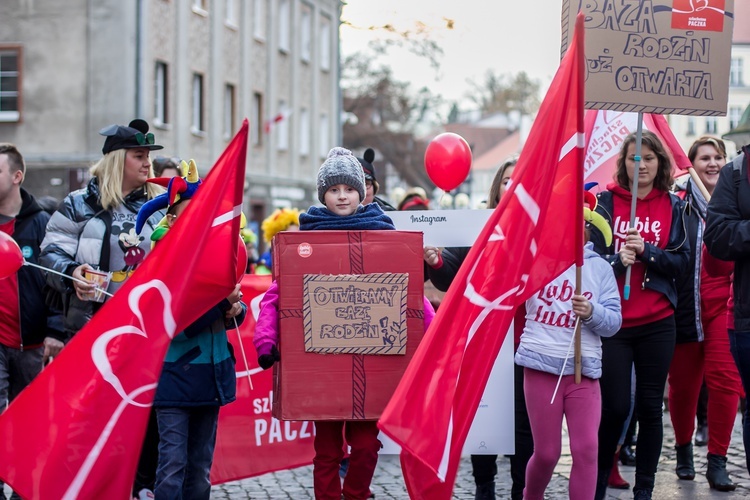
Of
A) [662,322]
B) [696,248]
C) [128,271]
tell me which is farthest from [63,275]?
[696,248]

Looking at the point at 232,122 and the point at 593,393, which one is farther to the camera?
the point at 232,122

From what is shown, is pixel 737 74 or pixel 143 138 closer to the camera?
pixel 143 138

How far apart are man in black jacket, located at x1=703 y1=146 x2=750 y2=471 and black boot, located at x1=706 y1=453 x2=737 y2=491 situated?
3.92 feet

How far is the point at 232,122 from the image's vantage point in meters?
36.1

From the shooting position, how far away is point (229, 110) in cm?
3594

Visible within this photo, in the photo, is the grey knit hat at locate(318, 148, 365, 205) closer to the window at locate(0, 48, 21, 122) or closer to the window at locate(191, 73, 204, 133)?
the window at locate(0, 48, 21, 122)

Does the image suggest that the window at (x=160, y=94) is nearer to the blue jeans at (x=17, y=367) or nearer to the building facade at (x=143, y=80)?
the building facade at (x=143, y=80)

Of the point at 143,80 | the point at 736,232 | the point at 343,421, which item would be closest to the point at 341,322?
the point at 343,421

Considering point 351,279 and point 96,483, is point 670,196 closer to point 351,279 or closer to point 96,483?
point 351,279

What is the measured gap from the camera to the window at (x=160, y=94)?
31.0m

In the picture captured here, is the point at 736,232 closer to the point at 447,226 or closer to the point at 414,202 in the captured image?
the point at 447,226

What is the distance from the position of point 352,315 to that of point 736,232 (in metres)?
2.11

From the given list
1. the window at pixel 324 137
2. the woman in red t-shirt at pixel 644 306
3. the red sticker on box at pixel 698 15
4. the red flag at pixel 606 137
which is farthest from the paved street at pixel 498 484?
the window at pixel 324 137

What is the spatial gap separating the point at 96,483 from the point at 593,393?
2521 mm
